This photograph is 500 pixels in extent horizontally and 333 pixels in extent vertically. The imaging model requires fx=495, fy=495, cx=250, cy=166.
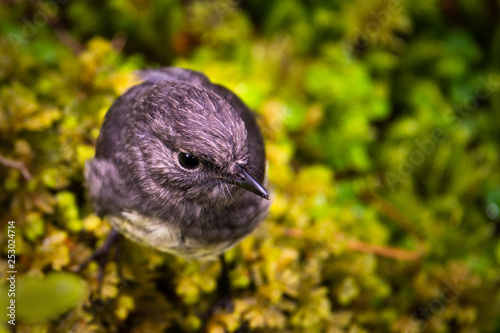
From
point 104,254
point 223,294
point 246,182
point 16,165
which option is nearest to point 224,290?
point 223,294

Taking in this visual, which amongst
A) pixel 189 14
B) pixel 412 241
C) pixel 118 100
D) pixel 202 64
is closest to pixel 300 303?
pixel 412 241

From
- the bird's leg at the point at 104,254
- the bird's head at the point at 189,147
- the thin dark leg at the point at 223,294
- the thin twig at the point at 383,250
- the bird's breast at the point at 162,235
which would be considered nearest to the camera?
the bird's head at the point at 189,147

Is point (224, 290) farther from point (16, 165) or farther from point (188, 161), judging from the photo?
point (16, 165)

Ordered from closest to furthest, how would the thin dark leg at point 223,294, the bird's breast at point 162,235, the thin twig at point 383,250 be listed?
the bird's breast at point 162,235 < the thin dark leg at point 223,294 < the thin twig at point 383,250

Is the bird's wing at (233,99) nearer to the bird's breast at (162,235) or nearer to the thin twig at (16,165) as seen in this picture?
the bird's breast at (162,235)

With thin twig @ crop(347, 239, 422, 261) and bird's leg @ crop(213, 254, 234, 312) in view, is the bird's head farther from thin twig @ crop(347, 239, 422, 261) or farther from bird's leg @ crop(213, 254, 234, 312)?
thin twig @ crop(347, 239, 422, 261)

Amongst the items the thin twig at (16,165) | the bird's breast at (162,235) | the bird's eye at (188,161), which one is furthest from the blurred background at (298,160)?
the bird's eye at (188,161)

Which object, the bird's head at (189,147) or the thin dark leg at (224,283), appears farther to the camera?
the thin dark leg at (224,283)
